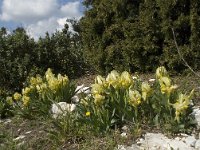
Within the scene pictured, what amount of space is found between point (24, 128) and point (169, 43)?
289 cm

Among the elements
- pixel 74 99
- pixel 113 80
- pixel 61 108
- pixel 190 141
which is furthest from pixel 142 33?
pixel 190 141

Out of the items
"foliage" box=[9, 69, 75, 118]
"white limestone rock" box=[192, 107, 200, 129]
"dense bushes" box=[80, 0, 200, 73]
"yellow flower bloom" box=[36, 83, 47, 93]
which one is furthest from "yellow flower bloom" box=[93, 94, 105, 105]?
"dense bushes" box=[80, 0, 200, 73]

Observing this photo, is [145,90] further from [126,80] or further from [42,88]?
[42,88]

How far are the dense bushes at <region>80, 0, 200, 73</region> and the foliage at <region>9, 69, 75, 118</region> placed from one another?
186 cm

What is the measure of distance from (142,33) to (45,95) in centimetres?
237

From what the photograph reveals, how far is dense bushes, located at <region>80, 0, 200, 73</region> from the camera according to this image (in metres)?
8.18

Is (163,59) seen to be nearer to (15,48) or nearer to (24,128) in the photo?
(24,128)

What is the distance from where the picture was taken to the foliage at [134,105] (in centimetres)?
526

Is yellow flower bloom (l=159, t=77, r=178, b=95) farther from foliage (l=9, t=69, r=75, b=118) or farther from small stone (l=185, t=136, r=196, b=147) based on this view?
foliage (l=9, t=69, r=75, b=118)

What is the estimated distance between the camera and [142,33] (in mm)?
8539

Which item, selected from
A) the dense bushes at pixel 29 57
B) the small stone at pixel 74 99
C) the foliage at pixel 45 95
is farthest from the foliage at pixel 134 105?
the dense bushes at pixel 29 57

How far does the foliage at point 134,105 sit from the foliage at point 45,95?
1167mm

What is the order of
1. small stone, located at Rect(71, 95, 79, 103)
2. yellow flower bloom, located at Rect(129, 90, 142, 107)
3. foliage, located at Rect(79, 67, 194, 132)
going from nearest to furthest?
foliage, located at Rect(79, 67, 194, 132) → yellow flower bloom, located at Rect(129, 90, 142, 107) → small stone, located at Rect(71, 95, 79, 103)

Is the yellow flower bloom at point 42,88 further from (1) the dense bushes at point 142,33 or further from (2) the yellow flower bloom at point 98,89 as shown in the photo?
(1) the dense bushes at point 142,33
